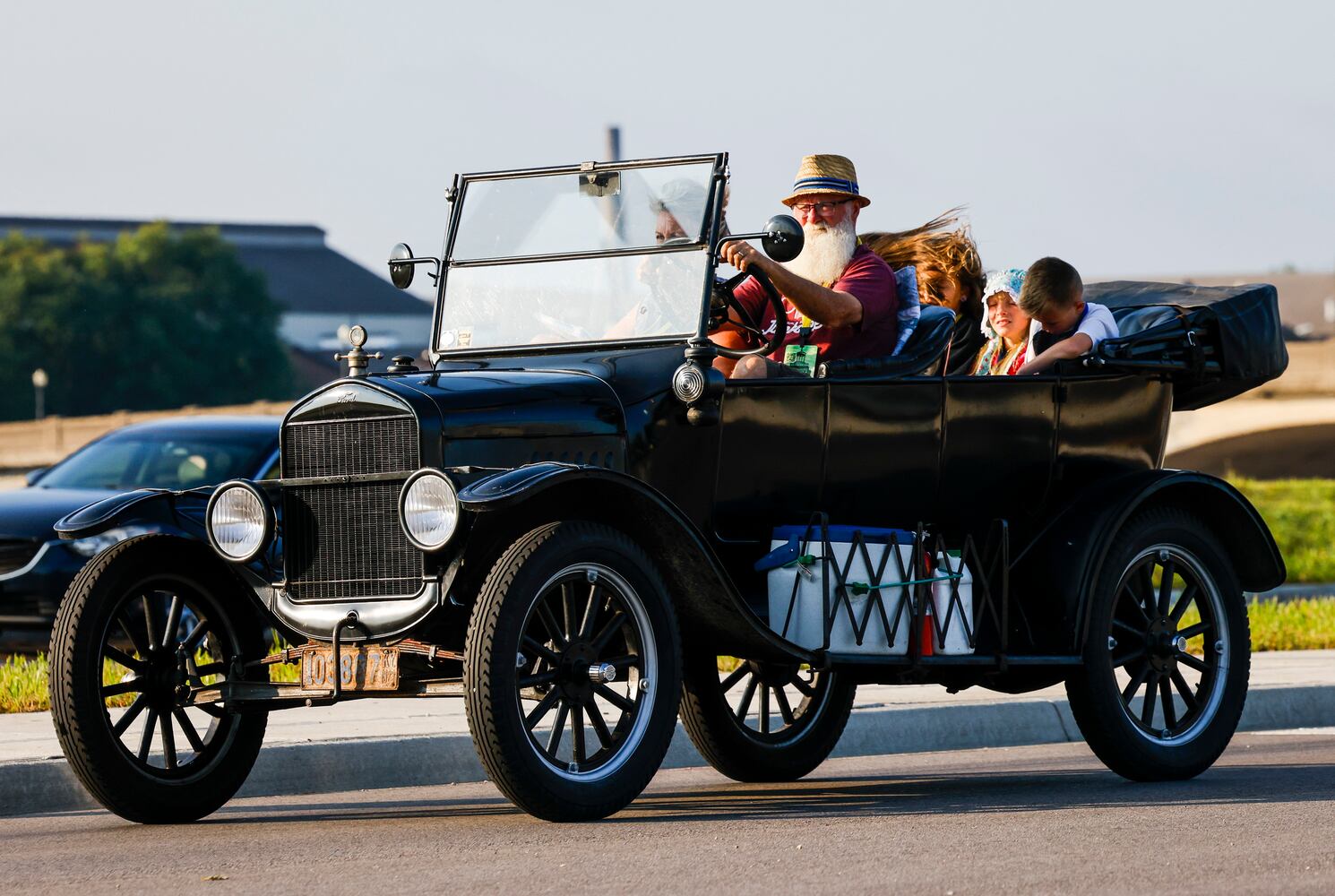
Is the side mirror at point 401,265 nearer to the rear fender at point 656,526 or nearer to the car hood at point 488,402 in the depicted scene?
the car hood at point 488,402

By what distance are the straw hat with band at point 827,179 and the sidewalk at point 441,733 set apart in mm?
2368

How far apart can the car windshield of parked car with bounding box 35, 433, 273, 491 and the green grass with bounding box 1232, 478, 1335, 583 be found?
817 centimetres

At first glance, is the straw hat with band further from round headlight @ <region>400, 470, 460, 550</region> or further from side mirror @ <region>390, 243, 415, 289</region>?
round headlight @ <region>400, 470, 460, 550</region>

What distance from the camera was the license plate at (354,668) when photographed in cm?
637

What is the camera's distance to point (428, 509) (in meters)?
6.39

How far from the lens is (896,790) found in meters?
7.79

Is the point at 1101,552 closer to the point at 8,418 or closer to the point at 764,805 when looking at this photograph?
the point at 764,805

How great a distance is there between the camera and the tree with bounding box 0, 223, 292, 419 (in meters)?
87.8

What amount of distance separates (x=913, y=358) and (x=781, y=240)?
1144mm

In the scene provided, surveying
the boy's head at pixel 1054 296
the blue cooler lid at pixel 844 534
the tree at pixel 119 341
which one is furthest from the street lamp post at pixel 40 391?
the blue cooler lid at pixel 844 534

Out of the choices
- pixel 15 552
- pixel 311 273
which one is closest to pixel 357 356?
pixel 15 552

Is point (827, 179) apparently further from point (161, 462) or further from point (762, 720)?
point (161, 462)

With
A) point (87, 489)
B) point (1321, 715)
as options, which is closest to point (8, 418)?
point (87, 489)

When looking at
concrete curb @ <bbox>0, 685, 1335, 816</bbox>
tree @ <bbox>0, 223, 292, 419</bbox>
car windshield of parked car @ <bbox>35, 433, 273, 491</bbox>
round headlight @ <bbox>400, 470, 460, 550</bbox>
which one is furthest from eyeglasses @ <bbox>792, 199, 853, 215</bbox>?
tree @ <bbox>0, 223, 292, 419</bbox>
